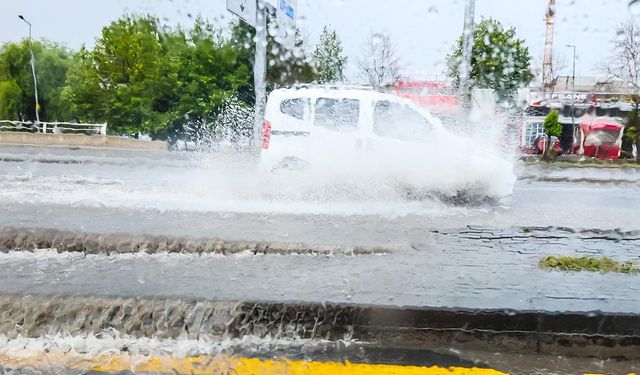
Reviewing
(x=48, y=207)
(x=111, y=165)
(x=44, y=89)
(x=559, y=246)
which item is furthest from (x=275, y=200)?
(x=44, y=89)

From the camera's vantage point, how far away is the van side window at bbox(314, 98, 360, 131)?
862cm

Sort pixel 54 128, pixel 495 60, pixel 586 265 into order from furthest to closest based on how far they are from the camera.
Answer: pixel 54 128 → pixel 495 60 → pixel 586 265

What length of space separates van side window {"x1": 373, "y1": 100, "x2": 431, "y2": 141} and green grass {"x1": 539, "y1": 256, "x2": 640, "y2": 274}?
15.2ft

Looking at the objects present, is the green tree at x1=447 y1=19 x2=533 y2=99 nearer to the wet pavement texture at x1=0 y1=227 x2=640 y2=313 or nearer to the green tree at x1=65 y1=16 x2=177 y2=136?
the wet pavement texture at x1=0 y1=227 x2=640 y2=313

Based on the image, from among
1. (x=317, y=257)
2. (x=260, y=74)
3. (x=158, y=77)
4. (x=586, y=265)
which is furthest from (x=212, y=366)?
(x=158, y=77)

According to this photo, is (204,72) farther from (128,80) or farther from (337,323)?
(337,323)

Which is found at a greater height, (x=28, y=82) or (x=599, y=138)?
(x=28, y=82)

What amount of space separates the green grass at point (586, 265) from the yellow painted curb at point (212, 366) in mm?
1751

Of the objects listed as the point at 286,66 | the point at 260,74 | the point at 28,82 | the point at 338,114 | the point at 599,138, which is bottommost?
the point at 599,138

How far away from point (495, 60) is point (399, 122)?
26.0ft

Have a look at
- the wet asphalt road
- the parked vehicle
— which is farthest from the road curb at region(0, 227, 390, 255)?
the parked vehicle

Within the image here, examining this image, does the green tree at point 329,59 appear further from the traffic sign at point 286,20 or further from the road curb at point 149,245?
the road curb at point 149,245

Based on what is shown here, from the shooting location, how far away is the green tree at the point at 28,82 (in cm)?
4025

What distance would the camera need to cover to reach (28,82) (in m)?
41.8
